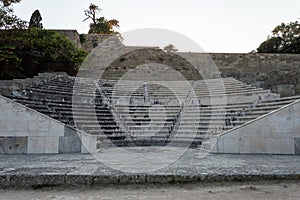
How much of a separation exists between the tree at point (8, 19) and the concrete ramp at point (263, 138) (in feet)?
33.9

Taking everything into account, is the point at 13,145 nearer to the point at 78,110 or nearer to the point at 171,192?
the point at 78,110

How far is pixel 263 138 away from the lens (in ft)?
18.4

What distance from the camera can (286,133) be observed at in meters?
5.61

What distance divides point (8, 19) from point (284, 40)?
21968 millimetres

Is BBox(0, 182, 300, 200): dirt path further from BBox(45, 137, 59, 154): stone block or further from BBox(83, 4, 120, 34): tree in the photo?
BBox(83, 4, 120, 34): tree

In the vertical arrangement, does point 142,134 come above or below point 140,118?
below

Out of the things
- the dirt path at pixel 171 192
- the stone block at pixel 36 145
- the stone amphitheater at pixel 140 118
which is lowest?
the dirt path at pixel 171 192

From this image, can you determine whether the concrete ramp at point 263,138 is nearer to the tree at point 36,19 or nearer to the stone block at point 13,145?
the stone block at point 13,145

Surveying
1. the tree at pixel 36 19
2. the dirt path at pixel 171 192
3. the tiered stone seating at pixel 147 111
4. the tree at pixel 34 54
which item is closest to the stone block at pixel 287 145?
the tiered stone seating at pixel 147 111

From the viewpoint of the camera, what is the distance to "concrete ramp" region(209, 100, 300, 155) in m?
5.54

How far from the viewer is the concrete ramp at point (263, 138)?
5535mm

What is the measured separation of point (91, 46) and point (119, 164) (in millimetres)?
17618

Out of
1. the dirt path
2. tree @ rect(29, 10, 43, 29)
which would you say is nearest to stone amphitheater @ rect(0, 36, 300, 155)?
the dirt path

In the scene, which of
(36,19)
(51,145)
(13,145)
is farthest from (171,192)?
(36,19)
